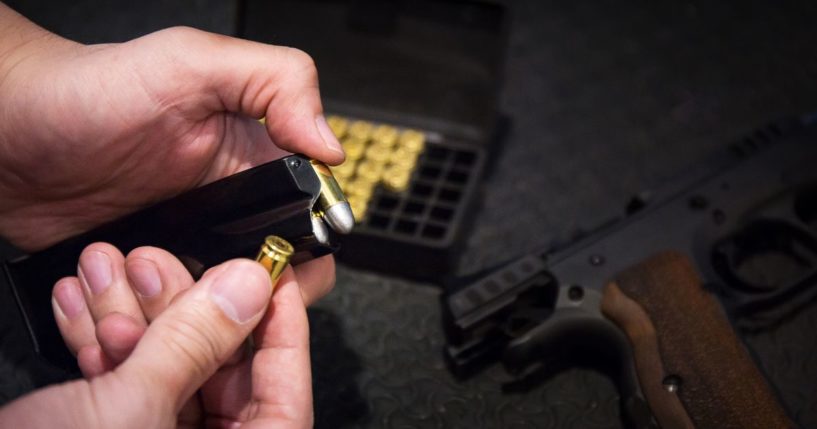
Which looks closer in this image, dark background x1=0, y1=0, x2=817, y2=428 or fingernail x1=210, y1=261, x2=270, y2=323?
fingernail x1=210, y1=261, x2=270, y2=323

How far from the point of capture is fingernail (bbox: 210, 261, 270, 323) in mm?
580

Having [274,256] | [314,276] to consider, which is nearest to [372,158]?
[314,276]

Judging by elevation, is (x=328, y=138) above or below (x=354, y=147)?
above

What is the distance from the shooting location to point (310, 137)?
27.3 inches

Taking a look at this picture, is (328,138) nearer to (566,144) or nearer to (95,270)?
(95,270)

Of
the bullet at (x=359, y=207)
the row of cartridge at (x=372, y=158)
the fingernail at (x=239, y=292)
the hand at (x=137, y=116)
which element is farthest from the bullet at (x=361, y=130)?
the fingernail at (x=239, y=292)

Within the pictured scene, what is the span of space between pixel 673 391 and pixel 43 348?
630 millimetres

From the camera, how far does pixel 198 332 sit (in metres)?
0.56

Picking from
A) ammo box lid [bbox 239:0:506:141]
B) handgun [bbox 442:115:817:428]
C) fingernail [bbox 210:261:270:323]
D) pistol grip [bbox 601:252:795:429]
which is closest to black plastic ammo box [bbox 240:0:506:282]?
ammo box lid [bbox 239:0:506:141]

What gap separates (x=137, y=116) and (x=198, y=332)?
0.94ft

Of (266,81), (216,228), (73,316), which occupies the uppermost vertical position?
(266,81)

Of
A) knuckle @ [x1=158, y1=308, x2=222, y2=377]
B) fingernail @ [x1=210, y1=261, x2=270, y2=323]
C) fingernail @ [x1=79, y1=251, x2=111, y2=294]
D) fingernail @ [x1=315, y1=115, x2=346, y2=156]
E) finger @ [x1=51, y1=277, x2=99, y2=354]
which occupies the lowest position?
finger @ [x1=51, y1=277, x2=99, y2=354]

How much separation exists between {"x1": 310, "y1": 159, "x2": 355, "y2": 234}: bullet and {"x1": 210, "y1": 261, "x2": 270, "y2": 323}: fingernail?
0.09m

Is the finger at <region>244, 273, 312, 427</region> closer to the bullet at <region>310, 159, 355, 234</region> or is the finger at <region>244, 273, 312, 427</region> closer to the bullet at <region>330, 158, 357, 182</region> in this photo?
the bullet at <region>310, 159, 355, 234</region>
